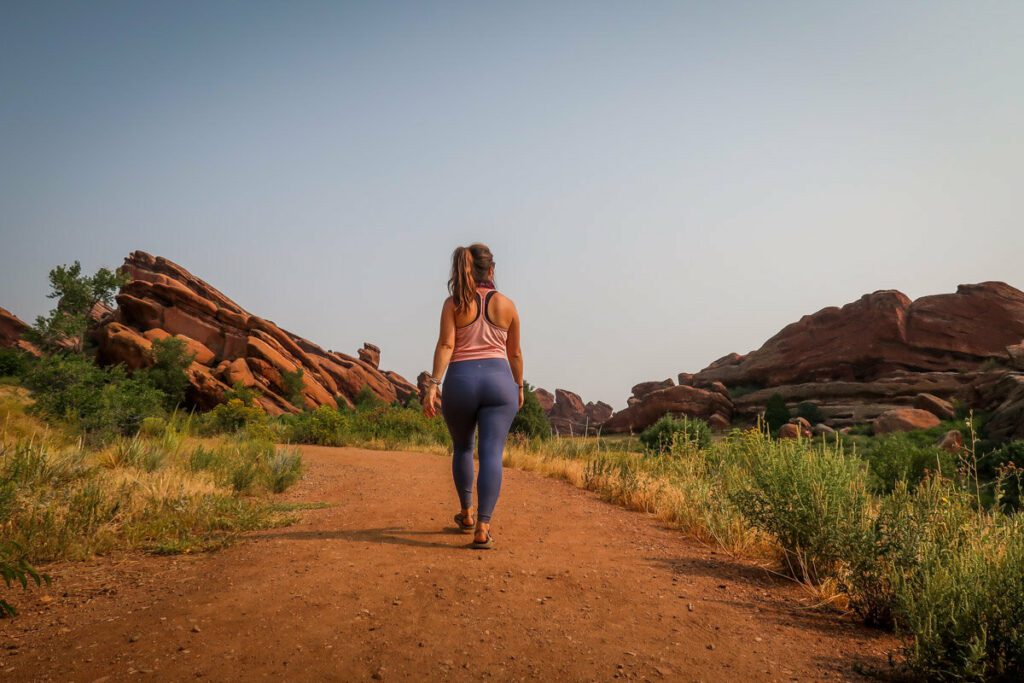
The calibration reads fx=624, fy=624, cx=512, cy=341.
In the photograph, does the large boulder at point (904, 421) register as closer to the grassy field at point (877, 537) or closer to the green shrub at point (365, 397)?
the grassy field at point (877, 537)

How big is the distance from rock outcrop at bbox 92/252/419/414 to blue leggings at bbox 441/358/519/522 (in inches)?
1729

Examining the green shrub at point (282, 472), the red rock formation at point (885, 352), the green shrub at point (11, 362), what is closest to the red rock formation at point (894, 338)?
the red rock formation at point (885, 352)

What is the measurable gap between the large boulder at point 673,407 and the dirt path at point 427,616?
49.0 meters

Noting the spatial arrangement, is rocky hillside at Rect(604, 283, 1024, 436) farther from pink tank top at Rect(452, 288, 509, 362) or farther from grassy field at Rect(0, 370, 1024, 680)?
pink tank top at Rect(452, 288, 509, 362)

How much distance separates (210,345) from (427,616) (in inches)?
2168

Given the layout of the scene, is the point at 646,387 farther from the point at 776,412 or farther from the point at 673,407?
the point at 776,412

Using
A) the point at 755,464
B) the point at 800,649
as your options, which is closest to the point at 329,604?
the point at 800,649

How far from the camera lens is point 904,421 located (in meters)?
35.8

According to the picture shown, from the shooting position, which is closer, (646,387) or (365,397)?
(365,397)

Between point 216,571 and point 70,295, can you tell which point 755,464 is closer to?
point 216,571

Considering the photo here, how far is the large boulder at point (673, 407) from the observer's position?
53.8 m

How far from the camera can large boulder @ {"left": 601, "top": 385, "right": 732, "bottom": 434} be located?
53.8 metres

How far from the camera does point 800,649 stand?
3258 millimetres

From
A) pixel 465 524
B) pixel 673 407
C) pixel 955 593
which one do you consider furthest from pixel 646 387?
pixel 955 593
